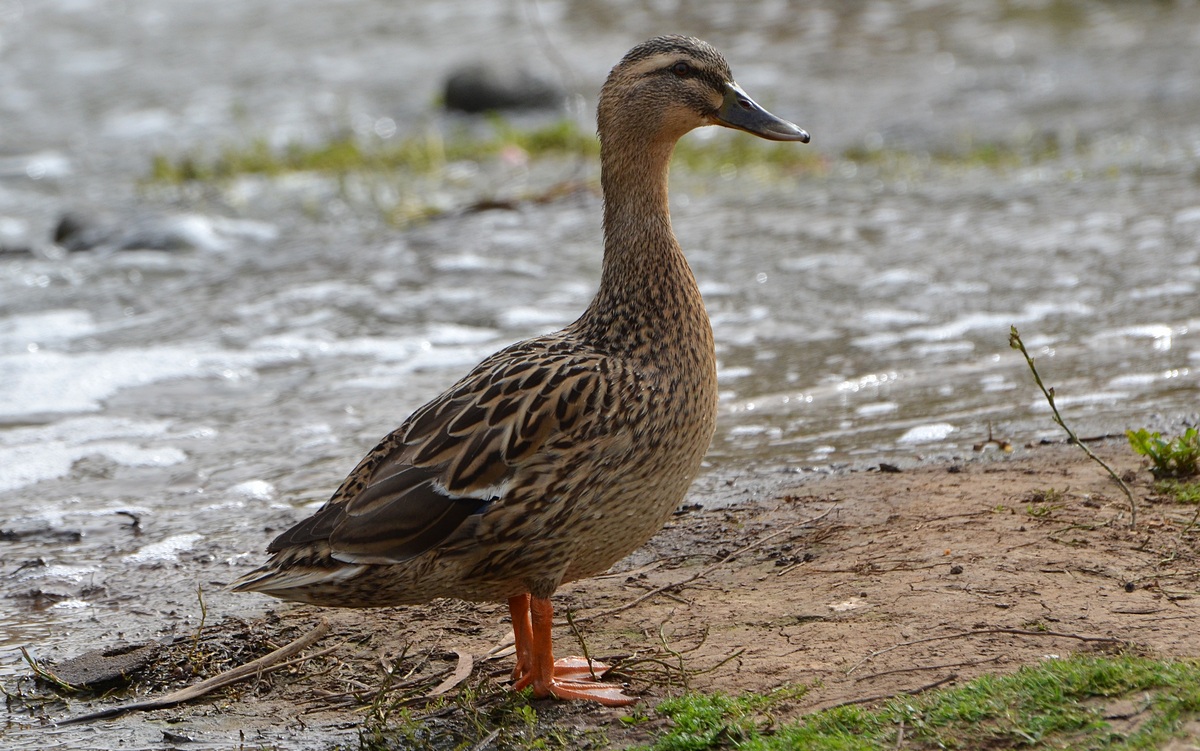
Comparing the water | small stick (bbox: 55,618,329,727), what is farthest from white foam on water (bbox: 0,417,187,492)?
small stick (bbox: 55,618,329,727)

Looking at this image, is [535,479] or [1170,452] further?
[1170,452]

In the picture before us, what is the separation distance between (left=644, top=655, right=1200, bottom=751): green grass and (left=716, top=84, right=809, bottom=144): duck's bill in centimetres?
199

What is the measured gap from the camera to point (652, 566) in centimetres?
503

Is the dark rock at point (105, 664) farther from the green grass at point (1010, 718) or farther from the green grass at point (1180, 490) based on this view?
the green grass at point (1180, 490)

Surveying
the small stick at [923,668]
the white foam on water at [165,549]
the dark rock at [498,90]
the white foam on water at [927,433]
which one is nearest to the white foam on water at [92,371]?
the white foam on water at [165,549]

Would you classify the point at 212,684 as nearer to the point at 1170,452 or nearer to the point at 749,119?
the point at 749,119

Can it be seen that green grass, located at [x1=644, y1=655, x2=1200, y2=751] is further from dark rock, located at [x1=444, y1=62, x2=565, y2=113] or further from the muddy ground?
dark rock, located at [x1=444, y1=62, x2=565, y2=113]

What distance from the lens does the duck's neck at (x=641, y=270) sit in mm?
4340

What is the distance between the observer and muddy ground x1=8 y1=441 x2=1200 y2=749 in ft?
12.8

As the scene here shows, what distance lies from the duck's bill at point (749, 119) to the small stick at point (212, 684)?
2.18 meters

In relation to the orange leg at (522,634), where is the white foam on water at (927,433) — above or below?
above

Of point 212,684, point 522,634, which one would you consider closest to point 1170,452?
point 522,634

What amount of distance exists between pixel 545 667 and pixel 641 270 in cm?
127

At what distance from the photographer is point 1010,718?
135 inches
